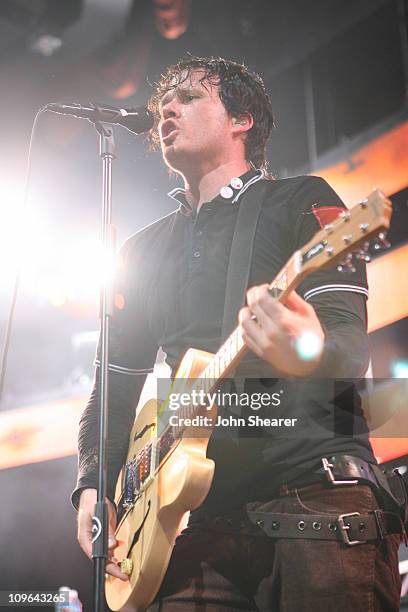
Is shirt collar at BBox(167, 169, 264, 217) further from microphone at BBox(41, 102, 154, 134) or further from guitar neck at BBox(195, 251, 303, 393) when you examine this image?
guitar neck at BBox(195, 251, 303, 393)

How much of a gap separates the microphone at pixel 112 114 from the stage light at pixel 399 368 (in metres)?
1.30

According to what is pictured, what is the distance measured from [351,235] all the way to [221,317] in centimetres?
54

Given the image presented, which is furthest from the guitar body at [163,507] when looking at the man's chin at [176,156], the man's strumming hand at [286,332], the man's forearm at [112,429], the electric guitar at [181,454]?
the man's chin at [176,156]

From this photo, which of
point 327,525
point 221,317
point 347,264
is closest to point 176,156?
point 221,317

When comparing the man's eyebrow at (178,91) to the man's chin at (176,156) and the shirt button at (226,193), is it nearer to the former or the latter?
the man's chin at (176,156)

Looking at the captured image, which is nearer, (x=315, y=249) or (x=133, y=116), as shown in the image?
(x=315, y=249)

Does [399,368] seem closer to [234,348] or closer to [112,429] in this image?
[112,429]

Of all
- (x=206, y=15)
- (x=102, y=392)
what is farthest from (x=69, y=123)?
(x=102, y=392)

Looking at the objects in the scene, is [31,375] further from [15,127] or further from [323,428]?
[323,428]

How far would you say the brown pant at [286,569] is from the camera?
137 centimetres

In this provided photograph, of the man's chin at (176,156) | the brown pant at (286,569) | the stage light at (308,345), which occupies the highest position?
the man's chin at (176,156)

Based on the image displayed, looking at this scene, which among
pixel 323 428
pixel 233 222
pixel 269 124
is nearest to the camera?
Answer: pixel 323 428

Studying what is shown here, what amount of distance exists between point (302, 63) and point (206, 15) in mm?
518

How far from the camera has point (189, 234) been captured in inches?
75.5
